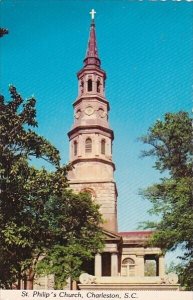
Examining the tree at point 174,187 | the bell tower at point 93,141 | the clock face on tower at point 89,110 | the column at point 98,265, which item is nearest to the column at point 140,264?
the bell tower at point 93,141

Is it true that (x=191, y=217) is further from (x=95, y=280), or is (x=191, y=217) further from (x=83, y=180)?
(x=83, y=180)

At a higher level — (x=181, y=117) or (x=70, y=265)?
(x=181, y=117)

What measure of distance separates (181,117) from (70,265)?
935 cm

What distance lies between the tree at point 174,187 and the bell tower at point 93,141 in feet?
50.7

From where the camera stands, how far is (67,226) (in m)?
24.2

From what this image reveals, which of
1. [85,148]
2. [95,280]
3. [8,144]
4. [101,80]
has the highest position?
[101,80]

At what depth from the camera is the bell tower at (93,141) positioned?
123 feet

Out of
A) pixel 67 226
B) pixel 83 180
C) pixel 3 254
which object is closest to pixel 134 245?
pixel 83 180

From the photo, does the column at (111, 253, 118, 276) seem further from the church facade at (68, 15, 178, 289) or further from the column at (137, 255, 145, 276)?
the column at (137, 255, 145, 276)

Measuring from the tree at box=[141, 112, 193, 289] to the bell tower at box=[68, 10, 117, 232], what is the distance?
15.5 metres

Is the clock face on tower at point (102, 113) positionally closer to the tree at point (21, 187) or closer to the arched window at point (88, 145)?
the arched window at point (88, 145)

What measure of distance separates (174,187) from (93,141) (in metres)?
17.7

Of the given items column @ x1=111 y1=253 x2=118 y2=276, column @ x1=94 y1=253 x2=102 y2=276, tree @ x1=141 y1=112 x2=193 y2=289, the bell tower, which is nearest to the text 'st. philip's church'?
the bell tower

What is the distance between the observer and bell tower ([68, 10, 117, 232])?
37.4m
